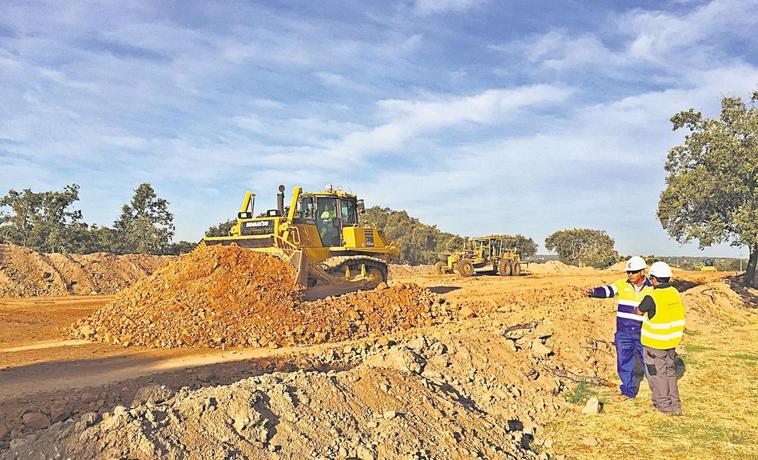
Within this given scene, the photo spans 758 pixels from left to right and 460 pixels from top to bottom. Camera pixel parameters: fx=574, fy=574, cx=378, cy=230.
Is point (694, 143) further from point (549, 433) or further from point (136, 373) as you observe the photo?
point (136, 373)

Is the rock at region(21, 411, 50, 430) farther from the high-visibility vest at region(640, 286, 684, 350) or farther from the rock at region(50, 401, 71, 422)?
the high-visibility vest at region(640, 286, 684, 350)

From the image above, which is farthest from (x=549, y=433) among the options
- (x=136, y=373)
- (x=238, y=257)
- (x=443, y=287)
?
(x=443, y=287)

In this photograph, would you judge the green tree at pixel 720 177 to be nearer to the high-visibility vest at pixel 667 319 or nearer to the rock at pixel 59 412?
the high-visibility vest at pixel 667 319

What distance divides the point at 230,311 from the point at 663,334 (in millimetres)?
7640

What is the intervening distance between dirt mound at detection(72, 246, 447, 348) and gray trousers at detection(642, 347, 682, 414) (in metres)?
6.09

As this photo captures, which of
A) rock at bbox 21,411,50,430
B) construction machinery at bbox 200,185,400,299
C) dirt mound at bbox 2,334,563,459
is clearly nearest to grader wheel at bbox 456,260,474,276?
construction machinery at bbox 200,185,400,299

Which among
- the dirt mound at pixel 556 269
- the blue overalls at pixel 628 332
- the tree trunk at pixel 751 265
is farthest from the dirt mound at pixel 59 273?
the dirt mound at pixel 556 269

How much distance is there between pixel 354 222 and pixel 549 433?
10.6 m

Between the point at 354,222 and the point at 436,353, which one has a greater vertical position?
the point at 354,222

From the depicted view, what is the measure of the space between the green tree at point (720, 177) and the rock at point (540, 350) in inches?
389

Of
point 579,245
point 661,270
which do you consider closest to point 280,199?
point 661,270

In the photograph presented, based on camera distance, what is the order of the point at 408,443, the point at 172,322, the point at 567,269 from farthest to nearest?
the point at 567,269 < the point at 172,322 < the point at 408,443

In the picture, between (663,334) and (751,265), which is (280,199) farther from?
(751,265)

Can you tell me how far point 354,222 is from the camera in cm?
1642
